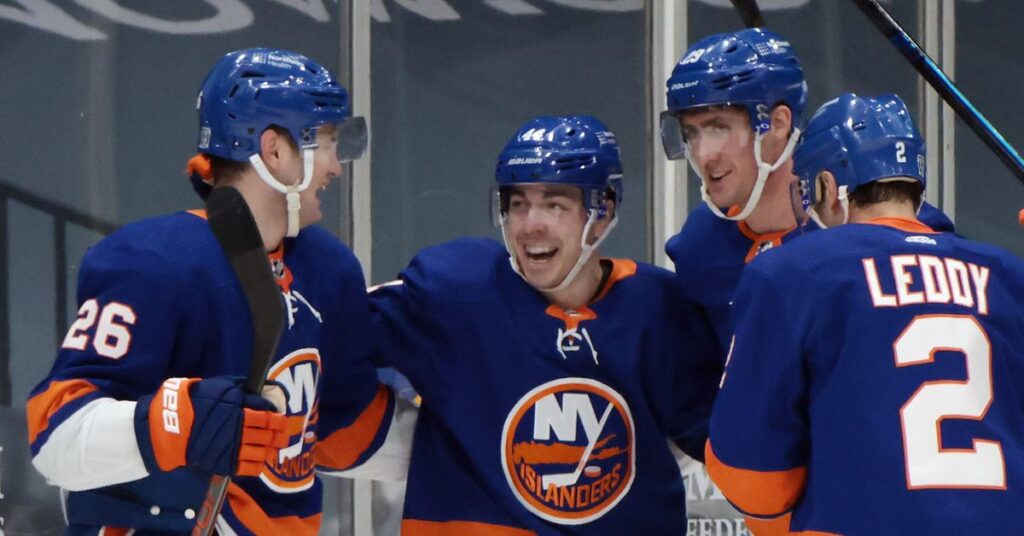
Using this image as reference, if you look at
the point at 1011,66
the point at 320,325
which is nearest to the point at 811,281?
the point at 320,325

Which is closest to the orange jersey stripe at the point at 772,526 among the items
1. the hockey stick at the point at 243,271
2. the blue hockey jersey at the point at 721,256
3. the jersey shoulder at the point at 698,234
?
the blue hockey jersey at the point at 721,256

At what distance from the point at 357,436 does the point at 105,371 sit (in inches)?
27.3

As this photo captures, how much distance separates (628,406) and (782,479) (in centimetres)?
48

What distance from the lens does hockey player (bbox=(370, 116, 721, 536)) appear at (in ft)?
8.11

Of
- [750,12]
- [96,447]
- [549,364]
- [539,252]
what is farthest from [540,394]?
[750,12]

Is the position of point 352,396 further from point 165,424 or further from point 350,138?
point 165,424

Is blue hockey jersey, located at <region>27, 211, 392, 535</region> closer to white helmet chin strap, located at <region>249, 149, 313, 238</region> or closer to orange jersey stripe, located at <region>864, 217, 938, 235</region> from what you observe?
white helmet chin strap, located at <region>249, 149, 313, 238</region>

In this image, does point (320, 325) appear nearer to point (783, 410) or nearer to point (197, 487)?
point (197, 487)

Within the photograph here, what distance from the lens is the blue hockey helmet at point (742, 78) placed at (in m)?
2.46

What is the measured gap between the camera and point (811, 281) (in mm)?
1979

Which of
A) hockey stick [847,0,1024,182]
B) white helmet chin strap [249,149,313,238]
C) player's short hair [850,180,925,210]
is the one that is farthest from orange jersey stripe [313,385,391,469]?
hockey stick [847,0,1024,182]

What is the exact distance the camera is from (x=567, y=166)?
250cm

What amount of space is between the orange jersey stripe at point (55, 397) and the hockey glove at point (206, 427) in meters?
0.09

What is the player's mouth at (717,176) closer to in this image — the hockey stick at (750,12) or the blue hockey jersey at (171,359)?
the hockey stick at (750,12)
